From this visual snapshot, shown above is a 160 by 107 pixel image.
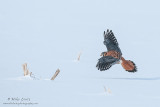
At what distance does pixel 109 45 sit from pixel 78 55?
1198mm

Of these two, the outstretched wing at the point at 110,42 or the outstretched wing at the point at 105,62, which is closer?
the outstretched wing at the point at 105,62

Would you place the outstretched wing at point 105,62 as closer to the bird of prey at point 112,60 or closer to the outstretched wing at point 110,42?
the bird of prey at point 112,60

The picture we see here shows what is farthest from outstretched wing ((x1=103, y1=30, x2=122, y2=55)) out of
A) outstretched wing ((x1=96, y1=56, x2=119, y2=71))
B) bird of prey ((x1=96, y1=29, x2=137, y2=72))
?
outstretched wing ((x1=96, y1=56, x2=119, y2=71))

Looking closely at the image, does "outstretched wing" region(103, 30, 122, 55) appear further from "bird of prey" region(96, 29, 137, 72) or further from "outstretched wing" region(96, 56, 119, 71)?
"outstretched wing" region(96, 56, 119, 71)

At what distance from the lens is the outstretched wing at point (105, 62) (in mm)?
6277

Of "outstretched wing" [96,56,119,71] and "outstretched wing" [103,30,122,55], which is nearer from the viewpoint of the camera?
"outstretched wing" [96,56,119,71]

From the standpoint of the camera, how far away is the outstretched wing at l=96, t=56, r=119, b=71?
247 inches

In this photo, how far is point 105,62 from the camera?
6301 millimetres

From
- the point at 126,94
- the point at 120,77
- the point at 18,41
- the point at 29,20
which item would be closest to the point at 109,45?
the point at 120,77

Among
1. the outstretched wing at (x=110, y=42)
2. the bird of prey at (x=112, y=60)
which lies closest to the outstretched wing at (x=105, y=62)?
the bird of prey at (x=112, y=60)

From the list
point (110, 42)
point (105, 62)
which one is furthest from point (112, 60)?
point (110, 42)

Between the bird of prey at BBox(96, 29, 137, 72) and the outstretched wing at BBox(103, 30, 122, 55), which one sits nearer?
the bird of prey at BBox(96, 29, 137, 72)

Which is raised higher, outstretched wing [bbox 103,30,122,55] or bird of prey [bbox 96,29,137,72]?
outstretched wing [bbox 103,30,122,55]

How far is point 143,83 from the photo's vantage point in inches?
253
